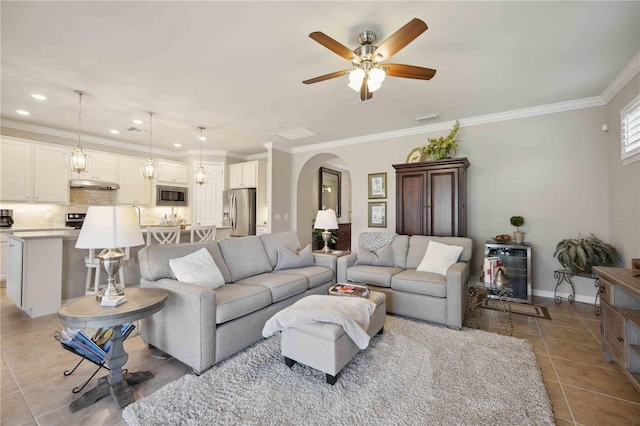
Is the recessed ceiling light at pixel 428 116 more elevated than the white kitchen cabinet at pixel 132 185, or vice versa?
the recessed ceiling light at pixel 428 116

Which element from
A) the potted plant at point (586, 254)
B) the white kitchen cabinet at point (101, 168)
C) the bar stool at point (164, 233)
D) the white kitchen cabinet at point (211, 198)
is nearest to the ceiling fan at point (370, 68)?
the potted plant at point (586, 254)

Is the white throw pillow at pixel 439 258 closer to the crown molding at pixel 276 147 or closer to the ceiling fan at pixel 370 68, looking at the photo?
the ceiling fan at pixel 370 68

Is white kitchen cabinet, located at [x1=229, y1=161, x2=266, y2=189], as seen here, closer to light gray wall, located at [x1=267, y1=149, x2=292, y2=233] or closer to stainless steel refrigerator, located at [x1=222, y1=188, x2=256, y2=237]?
stainless steel refrigerator, located at [x1=222, y1=188, x2=256, y2=237]

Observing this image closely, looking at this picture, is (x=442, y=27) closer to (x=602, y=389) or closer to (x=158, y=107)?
(x=602, y=389)

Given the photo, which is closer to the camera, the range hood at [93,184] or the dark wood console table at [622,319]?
the dark wood console table at [622,319]

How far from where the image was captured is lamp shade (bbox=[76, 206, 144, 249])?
5.94 feet

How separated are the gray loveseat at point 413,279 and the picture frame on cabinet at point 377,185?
1.48 meters

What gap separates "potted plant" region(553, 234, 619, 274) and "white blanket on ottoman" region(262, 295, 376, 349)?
2.87m

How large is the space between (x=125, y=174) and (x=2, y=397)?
15.8 ft

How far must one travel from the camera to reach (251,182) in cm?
646

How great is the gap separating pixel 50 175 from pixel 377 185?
5749mm

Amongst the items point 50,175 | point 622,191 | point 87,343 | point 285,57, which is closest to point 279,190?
point 285,57

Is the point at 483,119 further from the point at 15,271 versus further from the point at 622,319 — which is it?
the point at 15,271

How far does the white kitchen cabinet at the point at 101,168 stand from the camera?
5.27 meters
